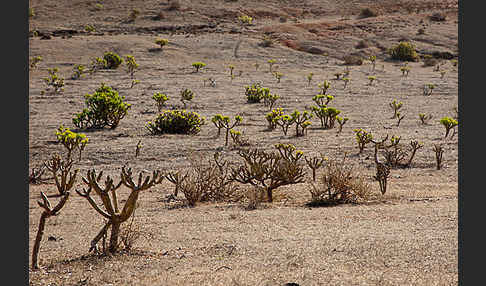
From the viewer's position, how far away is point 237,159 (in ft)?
34.0

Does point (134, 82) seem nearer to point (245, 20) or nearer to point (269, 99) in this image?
point (269, 99)

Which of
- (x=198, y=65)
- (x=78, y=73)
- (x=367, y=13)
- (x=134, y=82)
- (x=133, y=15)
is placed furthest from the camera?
(x=367, y=13)

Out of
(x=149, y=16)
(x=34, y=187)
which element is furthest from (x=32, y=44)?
(x=34, y=187)

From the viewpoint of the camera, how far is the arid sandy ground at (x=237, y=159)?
12.5 feet

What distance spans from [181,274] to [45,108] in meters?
14.3

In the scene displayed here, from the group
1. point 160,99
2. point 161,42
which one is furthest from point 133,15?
point 160,99

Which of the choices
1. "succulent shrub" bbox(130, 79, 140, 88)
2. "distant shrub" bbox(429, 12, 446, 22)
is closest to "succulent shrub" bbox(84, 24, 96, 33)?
"succulent shrub" bbox(130, 79, 140, 88)

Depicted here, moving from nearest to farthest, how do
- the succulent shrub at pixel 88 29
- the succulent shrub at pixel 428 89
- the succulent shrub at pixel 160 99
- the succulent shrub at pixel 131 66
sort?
the succulent shrub at pixel 160 99, the succulent shrub at pixel 428 89, the succulent shrub at pixel 131 66, the succulent shrub at pixel 88 29

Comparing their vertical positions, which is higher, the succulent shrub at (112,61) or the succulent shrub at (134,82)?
the succulent shrub at (112,61)

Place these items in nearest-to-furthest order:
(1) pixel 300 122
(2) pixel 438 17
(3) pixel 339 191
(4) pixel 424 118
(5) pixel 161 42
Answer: (3) pixel 339 191 → (1) pixel 300 122 → (4) pixel 424 118 → (5) pixel 161 42 → (2) pixel 438 17

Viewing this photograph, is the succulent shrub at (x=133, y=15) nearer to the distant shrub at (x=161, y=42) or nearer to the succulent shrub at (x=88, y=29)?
the succulent shrub at (x=88, y=29)

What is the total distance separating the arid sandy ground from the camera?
150 inches

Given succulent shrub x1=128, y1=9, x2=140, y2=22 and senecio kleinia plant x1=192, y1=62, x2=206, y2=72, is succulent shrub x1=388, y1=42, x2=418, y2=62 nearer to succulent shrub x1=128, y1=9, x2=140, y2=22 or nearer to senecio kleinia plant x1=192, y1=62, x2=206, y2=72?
senecio kleinia plant x1=192, y1=62, x2=206, y2=72

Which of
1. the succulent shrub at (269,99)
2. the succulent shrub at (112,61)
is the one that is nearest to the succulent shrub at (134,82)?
the succulent shrub at (112,61)
